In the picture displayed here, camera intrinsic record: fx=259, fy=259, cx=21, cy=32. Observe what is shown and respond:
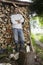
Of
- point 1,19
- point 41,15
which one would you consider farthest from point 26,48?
point 41,15

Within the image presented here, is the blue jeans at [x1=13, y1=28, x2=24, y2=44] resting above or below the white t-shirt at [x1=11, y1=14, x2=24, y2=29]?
below

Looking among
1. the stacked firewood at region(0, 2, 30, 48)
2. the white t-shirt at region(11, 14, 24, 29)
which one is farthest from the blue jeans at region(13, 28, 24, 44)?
the stacked firewood at region(0, 2, 30, 48)

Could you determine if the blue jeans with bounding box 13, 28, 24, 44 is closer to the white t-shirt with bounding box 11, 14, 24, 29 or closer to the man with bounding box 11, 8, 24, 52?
the man with bounding box 11, 8, 24, 52

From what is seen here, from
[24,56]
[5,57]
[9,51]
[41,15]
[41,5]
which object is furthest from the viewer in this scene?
[9,51]

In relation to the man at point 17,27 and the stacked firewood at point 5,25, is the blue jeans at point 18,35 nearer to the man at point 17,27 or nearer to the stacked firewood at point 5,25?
the man at point 17,27

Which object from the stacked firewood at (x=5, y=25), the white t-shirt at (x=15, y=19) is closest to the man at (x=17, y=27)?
the white t-shirt at (x=15, y=19)

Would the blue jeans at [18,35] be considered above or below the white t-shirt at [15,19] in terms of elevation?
below

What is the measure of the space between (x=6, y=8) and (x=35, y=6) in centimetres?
471

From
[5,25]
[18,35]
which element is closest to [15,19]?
[18,35]

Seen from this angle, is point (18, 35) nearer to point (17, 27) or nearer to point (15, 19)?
point (17, 27)

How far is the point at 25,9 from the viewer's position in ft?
32.6

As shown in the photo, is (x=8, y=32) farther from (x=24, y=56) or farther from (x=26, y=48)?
(x=24, y=56)

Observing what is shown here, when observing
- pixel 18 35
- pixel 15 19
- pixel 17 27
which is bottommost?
pixel 18 35

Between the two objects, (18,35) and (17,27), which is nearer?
(17,27)
